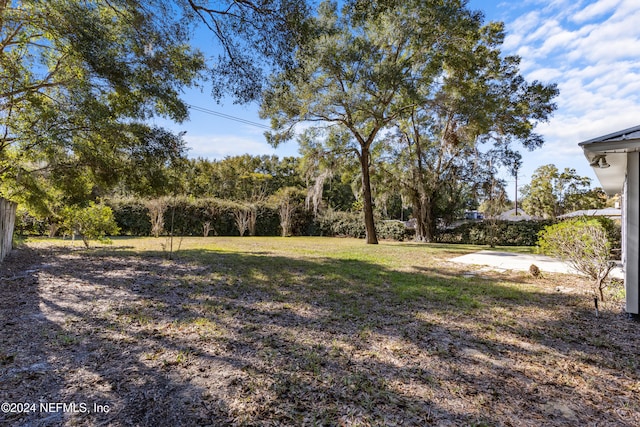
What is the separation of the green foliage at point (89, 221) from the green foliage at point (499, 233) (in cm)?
1543

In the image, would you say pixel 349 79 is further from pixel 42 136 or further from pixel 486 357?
pixel 486 357

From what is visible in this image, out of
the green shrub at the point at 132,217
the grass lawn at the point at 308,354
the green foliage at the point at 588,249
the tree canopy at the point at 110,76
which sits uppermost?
the tree canopy at the point at 110,76

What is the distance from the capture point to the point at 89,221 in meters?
8.44

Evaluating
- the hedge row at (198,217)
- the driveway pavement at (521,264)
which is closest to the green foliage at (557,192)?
the hedge row at (198,217)

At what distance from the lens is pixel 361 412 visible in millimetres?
1895

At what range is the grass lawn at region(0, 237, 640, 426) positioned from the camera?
6.26 ft

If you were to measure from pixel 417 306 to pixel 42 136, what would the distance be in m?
7.83

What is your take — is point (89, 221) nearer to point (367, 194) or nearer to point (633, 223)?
point (367, 194)

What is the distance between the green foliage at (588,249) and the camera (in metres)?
4.48

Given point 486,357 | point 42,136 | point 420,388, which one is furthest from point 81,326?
point 42,136

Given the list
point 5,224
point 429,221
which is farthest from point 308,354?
point 429,221

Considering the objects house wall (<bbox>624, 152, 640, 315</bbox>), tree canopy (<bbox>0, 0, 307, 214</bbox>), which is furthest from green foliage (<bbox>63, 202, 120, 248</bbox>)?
house wall (<bbox>624, 152, 640, 315</bbox>)

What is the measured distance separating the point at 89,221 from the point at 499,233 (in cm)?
1670

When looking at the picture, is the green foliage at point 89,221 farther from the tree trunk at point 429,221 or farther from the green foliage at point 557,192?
the green foliage at point 557,192
